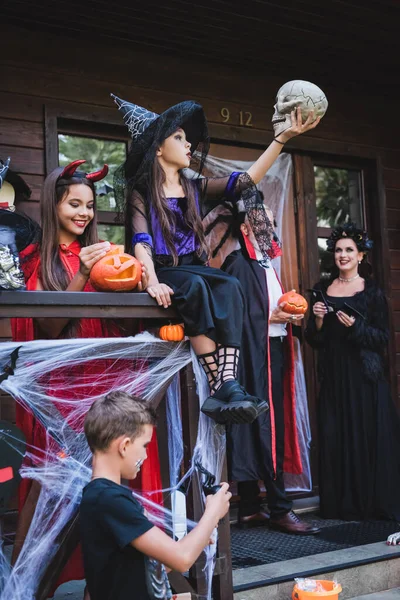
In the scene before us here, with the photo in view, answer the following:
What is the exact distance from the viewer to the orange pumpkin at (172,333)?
10.5ft

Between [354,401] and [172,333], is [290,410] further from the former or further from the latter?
[172,333]

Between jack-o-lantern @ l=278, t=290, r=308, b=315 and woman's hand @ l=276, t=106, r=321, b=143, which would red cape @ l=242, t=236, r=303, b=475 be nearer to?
jack-o-lantern @ l=278, t=290, r=308, b=315

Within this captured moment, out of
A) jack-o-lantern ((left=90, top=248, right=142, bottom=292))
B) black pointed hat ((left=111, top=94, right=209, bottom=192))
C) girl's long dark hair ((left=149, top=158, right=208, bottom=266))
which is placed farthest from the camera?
black pointed hat ((left=111, top=94, right=209, bottom=192))

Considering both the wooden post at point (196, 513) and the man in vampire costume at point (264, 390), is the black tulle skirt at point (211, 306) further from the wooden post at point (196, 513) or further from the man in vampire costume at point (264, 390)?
the man in vampire costume at point (264, 390)

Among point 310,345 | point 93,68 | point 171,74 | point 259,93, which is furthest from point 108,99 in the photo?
point 310,345

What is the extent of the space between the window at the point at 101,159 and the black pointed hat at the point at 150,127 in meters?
1.10

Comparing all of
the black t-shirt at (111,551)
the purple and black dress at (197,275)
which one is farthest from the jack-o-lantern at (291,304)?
the black t-shirt at (111,551)

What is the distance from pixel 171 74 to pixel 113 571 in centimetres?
385

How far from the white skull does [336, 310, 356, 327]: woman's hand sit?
1.67 metres

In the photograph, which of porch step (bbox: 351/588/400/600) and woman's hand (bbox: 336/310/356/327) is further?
woman's hand (bbox: 336/310/356/327)

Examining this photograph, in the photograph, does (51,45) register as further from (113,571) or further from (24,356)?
(113,571)

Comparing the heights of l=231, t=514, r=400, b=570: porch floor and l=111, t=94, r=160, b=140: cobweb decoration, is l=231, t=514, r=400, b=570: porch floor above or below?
below

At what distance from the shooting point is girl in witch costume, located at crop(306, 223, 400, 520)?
495 centimetres

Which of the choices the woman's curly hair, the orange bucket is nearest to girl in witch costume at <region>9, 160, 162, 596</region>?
the orange bucket
